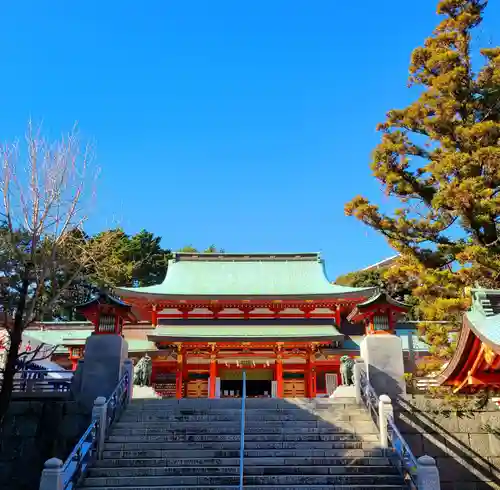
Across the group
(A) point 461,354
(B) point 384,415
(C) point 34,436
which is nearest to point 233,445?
(B) point 384,415

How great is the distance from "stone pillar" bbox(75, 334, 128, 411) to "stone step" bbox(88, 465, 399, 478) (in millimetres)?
2808

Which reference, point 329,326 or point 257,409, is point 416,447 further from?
point 329,326

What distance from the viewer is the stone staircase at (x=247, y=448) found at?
368 inches

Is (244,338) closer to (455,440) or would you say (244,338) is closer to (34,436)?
(34,436)

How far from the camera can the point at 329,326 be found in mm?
20703

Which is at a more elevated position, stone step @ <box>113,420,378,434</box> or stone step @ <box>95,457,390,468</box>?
stone step @ <box>113,420,378,434</box>

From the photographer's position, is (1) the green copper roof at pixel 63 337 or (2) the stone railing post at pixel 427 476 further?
(1) the green copper roof at pixel 63 337

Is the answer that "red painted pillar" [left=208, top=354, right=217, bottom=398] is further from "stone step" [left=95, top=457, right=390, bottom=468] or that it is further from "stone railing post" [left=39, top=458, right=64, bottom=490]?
"stone railing post" [left=39, top=458, right=64, bottom=490]

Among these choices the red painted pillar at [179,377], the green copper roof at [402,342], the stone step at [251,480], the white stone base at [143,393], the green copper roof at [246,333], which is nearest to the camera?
the stone step at [251,480]

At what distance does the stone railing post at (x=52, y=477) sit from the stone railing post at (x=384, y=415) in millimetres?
6328

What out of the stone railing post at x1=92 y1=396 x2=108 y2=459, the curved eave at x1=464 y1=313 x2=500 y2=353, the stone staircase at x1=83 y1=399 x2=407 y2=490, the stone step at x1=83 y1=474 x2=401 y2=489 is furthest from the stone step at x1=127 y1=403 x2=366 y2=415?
the curved eave at x1=464 y1=313 x2=500 y2=353

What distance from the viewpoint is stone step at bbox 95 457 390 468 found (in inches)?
389

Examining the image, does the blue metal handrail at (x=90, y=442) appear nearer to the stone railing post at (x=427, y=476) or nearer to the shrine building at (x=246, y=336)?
the stone railing post at (x=427, y=476)

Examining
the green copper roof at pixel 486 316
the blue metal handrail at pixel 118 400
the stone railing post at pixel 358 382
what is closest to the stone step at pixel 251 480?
the blue metal handrail at pixel 118 400
